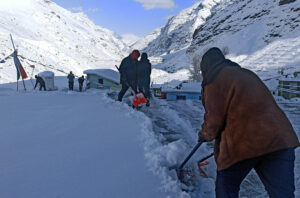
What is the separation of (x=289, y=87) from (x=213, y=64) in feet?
35.7

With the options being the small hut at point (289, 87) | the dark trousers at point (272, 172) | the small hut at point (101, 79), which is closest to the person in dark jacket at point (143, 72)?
the dark trousers at point (272, 172)

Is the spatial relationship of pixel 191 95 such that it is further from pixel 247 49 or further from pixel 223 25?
pixel 223 25

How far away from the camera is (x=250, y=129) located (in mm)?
1390

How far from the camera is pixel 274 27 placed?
49312mm

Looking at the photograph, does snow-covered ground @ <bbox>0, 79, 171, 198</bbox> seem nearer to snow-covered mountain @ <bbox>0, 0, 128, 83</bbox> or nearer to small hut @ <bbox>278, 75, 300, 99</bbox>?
small hut @ <bbox>278, 75, 300, 99</bbox>

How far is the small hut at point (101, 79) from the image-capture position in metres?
22.8

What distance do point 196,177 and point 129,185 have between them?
93 cm

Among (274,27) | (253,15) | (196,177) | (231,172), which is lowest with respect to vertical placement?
(196,177)

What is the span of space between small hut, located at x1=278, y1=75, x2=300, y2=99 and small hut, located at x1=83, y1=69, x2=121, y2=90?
52.0ft

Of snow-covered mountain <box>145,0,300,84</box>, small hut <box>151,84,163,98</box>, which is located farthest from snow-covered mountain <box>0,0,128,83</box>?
snow-covered mountain <box>145,0,300,84</box>

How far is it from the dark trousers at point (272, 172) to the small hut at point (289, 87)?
9.63 meters

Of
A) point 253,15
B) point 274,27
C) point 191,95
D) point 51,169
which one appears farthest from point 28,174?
point 253,15

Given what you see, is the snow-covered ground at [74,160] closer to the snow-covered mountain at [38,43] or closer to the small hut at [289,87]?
the small hut at [289,87]

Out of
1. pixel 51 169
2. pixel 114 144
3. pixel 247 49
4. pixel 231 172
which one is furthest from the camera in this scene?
pixel 247 49
